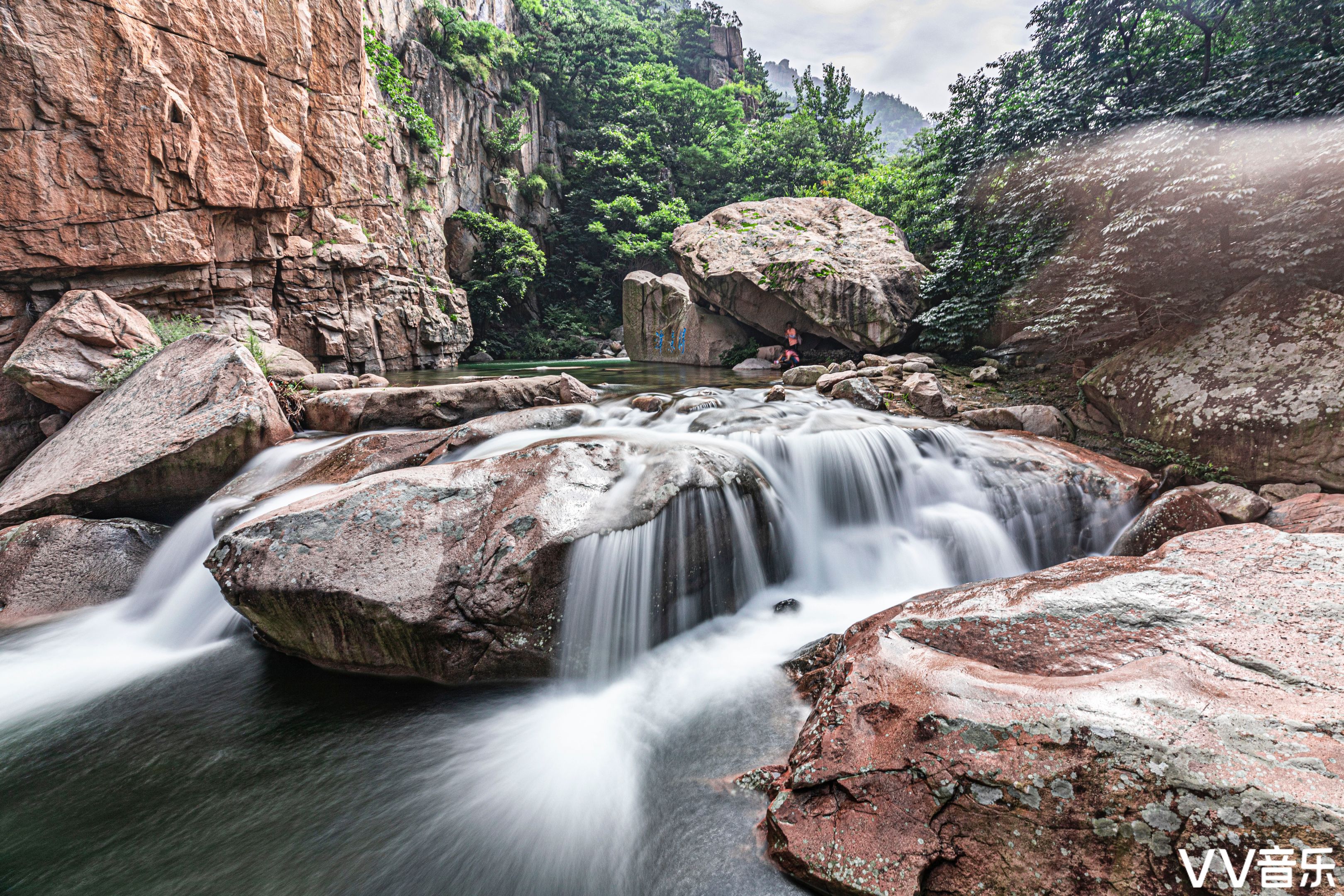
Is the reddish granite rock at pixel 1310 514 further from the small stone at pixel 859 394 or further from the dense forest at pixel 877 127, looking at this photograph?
the small stone at pixel 859 394

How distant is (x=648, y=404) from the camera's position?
22.5ft

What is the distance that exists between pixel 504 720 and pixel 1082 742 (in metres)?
2.60

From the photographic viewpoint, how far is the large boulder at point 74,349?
5477 millimetres

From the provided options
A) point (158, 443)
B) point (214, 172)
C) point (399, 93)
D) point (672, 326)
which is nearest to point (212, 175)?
point (214, 172)

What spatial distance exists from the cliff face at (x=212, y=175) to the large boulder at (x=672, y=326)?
21.3ft

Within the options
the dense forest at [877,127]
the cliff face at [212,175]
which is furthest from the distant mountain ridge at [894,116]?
the cliff face at [212,175]

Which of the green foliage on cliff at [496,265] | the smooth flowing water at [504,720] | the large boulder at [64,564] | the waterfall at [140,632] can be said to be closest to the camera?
the smooth flowing water at [504,720]

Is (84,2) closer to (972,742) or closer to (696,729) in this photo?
(696,729)

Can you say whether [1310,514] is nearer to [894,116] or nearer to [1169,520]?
[1169,520]

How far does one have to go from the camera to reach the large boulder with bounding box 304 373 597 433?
18.4ft

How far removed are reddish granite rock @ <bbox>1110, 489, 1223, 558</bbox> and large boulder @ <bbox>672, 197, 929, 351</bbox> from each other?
686 cm

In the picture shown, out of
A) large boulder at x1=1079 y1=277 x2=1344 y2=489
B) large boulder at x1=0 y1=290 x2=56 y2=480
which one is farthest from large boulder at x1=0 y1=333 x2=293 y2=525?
large boulder at x1=1079 y1=277 x2=1344 y2=489

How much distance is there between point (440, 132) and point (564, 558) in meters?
23.4

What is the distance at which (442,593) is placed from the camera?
9.65 feet
